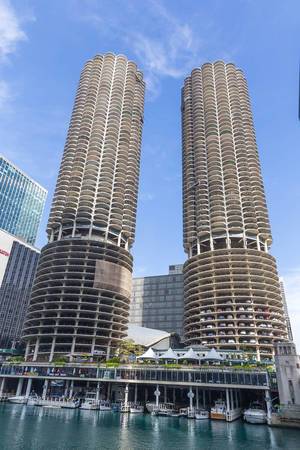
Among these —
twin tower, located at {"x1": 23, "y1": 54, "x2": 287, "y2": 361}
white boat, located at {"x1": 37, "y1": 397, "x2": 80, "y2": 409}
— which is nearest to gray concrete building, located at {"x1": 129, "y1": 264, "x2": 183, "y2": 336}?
twin tower, located at {"x1": 23, "y1": 54, "x2": 287, "y2": 361}

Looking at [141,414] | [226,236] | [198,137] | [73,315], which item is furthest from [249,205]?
[141,414]

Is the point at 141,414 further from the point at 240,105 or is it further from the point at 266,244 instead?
the point at 240,105

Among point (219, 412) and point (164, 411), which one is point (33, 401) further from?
point (219, 412)

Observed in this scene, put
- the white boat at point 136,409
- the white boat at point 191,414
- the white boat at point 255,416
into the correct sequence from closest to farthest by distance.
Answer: the white boat at point 255,416, the white boat at point 191,414, the white boat at point 136,409

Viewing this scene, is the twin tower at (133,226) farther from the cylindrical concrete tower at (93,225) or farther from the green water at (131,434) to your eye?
the green water at (131,434)

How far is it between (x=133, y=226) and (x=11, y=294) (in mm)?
86771

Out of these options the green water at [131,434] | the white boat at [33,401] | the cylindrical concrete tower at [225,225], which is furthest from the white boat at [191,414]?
the white boat at [33,401]

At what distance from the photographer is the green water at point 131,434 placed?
143 feet

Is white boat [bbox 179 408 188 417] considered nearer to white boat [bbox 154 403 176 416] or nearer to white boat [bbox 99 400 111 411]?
white boat [bbox 154 403 176 416]

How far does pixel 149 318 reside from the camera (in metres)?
185

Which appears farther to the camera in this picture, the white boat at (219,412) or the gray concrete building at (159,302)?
the gray concrete building at (159,302)

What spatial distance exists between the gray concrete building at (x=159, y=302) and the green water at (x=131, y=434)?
369ft

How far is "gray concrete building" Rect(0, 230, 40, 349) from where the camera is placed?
179375mm

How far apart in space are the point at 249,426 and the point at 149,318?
122569mm
